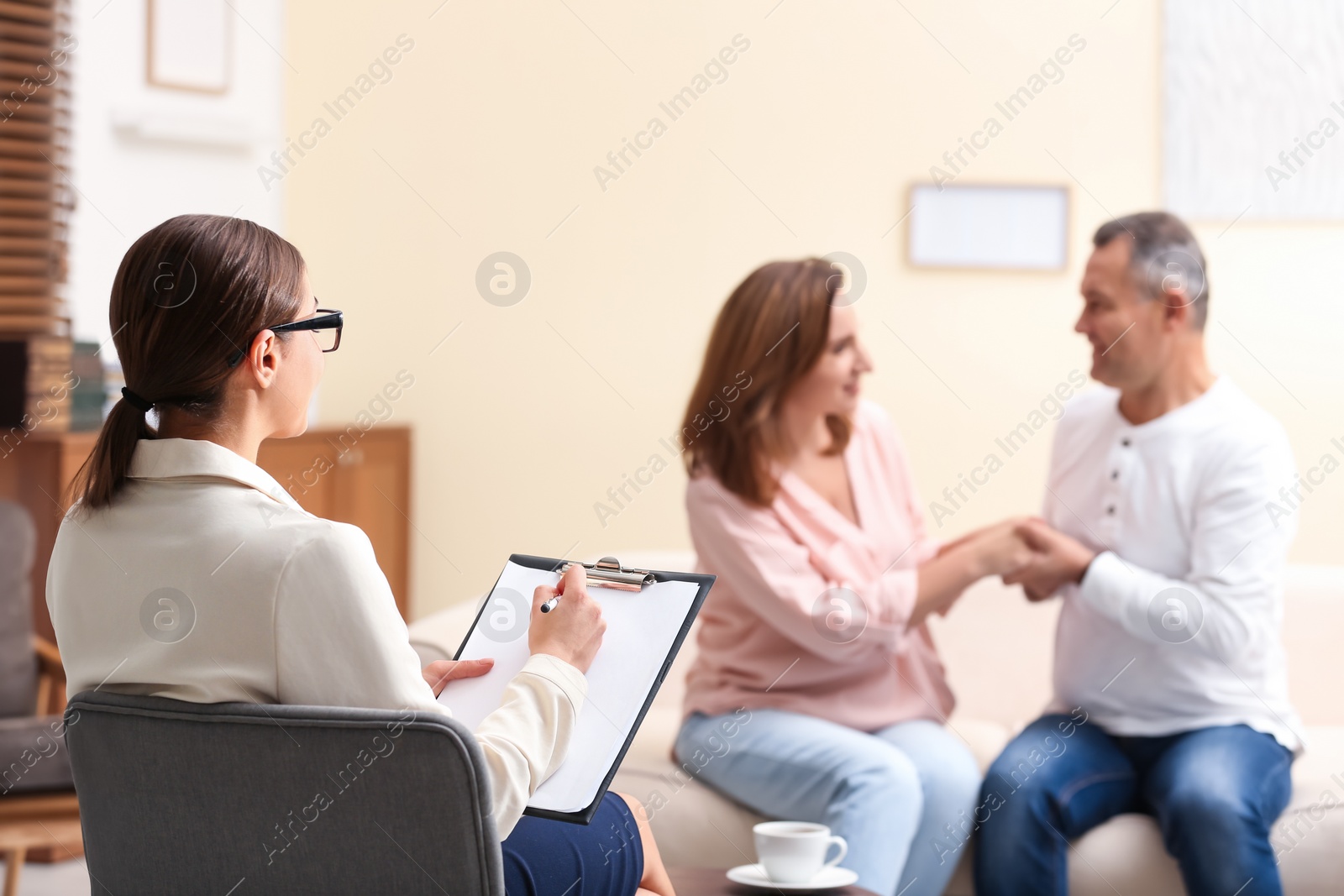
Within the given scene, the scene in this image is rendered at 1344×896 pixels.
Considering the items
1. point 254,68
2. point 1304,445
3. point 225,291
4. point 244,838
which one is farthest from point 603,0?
point 244,838

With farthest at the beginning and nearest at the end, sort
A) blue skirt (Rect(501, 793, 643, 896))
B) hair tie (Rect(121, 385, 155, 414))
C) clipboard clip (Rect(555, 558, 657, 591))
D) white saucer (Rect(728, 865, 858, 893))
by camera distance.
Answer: white saucer (Rect(728, 865, 858, 893)) → clipboard clip (Rect(555, 558, 657, 591)) → blue skirt (Rect(501, 793, 643, 896)) → hair tie (Rect(121, 385, 155, 414))

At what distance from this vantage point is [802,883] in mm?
1700

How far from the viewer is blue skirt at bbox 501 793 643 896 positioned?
135cm

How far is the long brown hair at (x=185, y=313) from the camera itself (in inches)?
46.9

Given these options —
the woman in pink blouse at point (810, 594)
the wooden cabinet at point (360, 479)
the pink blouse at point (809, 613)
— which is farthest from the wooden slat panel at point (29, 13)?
the pink blouse at point (809, 613)

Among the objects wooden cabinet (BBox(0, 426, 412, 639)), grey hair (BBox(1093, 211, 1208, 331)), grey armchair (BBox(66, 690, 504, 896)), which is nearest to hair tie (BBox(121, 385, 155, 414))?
grey armchair (BBox(66, 690, 504, 896))

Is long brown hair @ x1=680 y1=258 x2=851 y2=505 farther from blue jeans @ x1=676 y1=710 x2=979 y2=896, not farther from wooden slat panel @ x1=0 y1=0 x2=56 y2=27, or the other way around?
wooden slat panel @ x1=0 y1=0 x2=56 y2=27

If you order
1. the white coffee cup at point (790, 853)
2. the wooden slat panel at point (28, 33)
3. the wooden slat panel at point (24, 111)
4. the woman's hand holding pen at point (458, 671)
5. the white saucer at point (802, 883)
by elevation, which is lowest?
the white saucer at point (802, 883)

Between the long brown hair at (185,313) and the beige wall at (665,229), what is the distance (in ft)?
9.11

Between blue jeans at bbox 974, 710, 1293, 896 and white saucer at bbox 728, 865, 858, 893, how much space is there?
484 millimetres

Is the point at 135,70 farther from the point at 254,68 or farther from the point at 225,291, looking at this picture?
the point at 225,291

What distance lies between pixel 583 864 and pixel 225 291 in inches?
28.3

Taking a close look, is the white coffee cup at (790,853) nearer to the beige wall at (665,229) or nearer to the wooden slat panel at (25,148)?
the beige wall at (665,229)

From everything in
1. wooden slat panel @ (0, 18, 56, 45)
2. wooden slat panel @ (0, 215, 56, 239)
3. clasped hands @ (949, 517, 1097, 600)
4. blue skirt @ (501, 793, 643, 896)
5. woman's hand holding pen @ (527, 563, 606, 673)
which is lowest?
blue skirt @ (501, 793, 643, 896)
